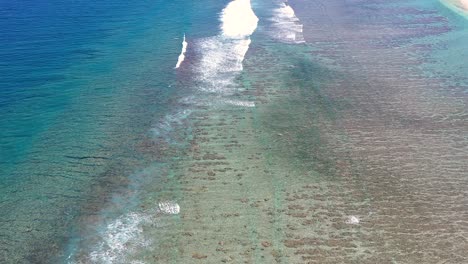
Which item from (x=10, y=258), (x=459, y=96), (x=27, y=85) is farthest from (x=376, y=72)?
(x=10, y=258)

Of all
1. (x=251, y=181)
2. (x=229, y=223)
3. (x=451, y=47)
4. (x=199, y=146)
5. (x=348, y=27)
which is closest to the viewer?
(x=229, y=223)

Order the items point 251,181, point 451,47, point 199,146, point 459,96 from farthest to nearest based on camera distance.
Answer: point 451,47, point 459,96, point 199,146, point 251,181

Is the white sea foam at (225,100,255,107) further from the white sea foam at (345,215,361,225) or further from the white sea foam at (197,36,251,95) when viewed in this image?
the white sea foam at (345,215,361,225)

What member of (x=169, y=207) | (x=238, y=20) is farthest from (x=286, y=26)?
(x=169, y=207)

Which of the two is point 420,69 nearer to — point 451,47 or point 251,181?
point 451,47

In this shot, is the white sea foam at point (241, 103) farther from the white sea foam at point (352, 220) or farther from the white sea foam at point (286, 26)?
the white sea foam at point (286, 26)

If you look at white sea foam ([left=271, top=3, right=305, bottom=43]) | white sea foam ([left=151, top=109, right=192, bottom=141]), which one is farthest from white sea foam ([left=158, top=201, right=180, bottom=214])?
white sea foam ([left=271, top=3, right=305, bottom=43])

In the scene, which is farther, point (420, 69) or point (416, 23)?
point (416, 23)
